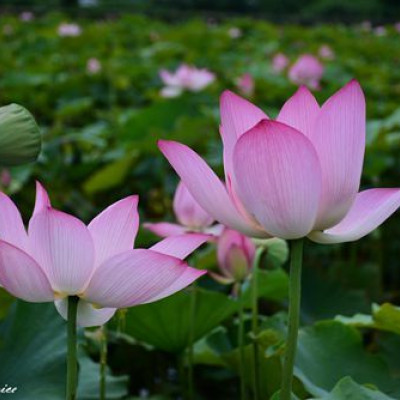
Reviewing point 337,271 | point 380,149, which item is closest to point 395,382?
point 337,271

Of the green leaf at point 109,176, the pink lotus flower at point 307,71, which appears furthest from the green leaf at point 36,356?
the pink lotus flower at point 307,71

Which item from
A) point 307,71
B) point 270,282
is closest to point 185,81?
point 307,71

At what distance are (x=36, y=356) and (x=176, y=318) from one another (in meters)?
0.20

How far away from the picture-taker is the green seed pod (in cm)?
55

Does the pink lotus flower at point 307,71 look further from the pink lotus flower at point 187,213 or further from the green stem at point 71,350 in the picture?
the green stem at point 71,350

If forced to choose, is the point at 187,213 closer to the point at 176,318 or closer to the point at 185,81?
the point at 176,318

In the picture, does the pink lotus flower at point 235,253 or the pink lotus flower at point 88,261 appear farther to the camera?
the pink lotus flower at point 235,253

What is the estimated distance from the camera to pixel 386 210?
53 centimetres

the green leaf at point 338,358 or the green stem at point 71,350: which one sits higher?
the green stem at point 71,350

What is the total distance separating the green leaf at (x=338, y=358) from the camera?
0.79 meters

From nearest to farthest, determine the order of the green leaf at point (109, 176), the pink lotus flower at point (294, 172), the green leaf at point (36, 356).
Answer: the pink lotus flower at point (294, 172), the green leaf at point (36, 356), the green leaf at point (109, 176)

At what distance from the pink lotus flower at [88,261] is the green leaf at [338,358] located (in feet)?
1.03

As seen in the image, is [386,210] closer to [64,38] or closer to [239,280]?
[239,280]

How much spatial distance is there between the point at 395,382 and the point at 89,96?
2.33 m
